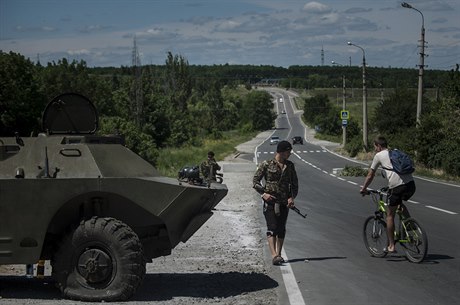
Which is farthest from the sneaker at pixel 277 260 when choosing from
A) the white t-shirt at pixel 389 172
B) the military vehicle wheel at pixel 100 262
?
the military vehicle wheel at pixel 100 262

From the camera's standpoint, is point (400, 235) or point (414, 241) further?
point (400, 235)

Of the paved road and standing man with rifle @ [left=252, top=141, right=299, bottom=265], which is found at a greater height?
standing man with rifle @ [left=252, top=141, right=299, bottom=265]

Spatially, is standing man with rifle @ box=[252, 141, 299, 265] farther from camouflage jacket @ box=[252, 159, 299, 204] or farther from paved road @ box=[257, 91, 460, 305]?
paved road @ box=[257, 91, 460, 305]

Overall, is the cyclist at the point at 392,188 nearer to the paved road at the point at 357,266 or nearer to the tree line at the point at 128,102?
the paved road at the point at 357,266

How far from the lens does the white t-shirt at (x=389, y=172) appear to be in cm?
1080

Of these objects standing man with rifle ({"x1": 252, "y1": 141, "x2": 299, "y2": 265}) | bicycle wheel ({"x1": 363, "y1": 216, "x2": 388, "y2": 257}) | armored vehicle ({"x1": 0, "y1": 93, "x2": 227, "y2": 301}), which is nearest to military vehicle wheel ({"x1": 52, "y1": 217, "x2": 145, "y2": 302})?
armored vehicle ({"x1": 0, "y1": 93, "x2": 227, "y2": 301})

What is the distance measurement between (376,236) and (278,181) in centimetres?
200

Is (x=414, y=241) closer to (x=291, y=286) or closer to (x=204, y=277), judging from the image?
(x=291, y=286)

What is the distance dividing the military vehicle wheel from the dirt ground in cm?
23

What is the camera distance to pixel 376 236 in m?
11.4

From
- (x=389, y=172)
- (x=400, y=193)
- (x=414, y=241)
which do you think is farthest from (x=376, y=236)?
(x=389, y=172)

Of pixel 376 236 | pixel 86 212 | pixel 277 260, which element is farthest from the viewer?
pixel 376 236

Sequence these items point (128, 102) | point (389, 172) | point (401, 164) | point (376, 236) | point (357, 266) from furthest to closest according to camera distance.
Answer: point (128, 102) → point (376, 236) → point (389, 172) → point (401, 164) → point (357, 266)

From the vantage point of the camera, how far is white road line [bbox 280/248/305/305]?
8367 millimetres
